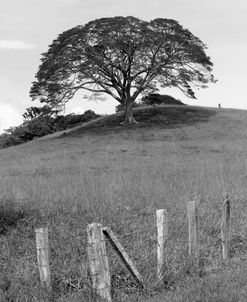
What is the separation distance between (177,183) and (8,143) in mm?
44288

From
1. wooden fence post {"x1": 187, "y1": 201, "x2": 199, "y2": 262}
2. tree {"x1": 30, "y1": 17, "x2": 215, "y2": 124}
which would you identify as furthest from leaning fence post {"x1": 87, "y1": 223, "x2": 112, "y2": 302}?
tree {"x1": 30, "y1": 17, "x2": 215, "y2": 124}

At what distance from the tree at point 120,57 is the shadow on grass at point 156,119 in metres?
2.54

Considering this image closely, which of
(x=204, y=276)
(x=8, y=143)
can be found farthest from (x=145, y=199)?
(x=8, y=143)

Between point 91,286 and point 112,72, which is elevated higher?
point 112,72

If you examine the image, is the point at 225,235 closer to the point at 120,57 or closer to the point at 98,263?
the point at 98,263

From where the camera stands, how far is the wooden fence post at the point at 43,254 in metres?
5.25

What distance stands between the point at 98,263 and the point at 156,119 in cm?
3711

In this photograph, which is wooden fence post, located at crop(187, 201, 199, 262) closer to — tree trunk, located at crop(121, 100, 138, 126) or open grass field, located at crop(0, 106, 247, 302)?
open grass field, located at crop(0, 106, 247, 302)

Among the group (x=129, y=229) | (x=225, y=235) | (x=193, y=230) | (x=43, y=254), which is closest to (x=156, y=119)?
(x=129, y=229)

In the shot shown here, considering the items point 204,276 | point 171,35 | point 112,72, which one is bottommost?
point 204,276

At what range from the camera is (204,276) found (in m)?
6.12

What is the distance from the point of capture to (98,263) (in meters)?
5.16

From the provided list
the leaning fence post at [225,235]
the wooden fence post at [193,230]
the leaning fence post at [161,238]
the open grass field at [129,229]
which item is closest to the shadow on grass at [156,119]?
the open grass field at [129,229]

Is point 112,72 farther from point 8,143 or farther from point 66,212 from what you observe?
point 66,212
